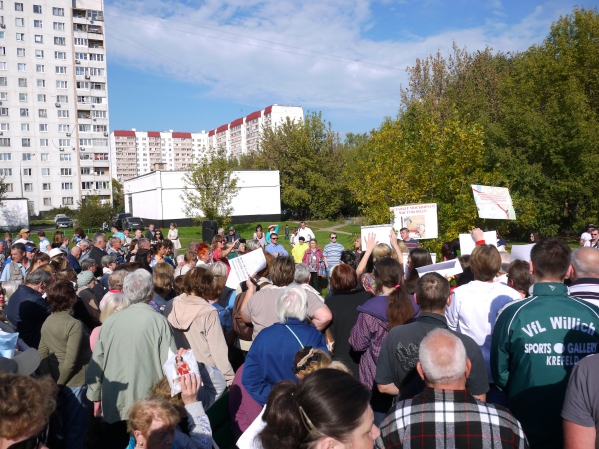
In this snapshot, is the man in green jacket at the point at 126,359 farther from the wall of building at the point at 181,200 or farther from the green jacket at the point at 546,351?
the wall of building at the point at 181,200

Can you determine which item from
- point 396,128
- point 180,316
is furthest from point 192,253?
point 396,128

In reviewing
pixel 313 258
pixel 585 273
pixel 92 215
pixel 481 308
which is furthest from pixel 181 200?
pixel 585 273

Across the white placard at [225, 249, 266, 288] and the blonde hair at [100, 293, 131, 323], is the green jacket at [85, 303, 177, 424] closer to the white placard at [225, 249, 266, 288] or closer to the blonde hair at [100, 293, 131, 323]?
the blonde hair at [100, 293, 131, 323]

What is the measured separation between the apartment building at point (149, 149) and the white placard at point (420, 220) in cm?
16661

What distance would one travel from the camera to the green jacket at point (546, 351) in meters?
2.97

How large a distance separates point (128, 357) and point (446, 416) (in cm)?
275

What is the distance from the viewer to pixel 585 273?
140 inches

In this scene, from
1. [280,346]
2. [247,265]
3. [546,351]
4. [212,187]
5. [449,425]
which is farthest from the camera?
[212,187]

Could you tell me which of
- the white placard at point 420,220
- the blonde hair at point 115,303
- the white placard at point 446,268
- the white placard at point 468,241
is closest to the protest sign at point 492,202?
the white placard at point 420,220

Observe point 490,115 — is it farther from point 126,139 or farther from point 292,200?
point 126,139

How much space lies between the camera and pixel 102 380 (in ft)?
13.5

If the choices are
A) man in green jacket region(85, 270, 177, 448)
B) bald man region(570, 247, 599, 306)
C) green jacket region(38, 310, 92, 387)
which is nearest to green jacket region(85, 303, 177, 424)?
man in green jacket region(85, 270, 177, 448)

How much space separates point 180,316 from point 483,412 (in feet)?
10.3

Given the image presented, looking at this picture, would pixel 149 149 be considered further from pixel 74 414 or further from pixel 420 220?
pixel 74 414
